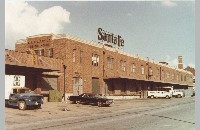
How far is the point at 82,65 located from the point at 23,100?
17.2m

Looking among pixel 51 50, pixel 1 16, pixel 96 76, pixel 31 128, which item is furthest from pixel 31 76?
pixel 1 16

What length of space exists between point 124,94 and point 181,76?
39.2 meters

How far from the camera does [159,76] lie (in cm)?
6888

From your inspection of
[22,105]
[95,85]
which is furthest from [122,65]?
[22,105]

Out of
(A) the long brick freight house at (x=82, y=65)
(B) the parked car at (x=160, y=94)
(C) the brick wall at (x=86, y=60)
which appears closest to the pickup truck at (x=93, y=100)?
(A) the long brick freight house at (x=82, y=65)

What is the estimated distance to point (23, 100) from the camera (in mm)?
23109

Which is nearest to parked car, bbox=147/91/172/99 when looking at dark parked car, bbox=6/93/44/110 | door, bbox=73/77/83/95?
door, bbox=73/77/83/95

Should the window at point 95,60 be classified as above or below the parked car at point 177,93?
above

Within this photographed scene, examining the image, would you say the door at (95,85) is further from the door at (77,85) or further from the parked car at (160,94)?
the parked car at (160,94)

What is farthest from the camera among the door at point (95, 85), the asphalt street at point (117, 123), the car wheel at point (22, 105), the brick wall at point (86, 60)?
the door at point (95, 85)

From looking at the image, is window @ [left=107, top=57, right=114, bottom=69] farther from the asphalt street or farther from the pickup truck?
the asphalt street

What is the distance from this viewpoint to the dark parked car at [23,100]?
23.0 m

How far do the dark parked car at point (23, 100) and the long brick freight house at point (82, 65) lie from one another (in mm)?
7399

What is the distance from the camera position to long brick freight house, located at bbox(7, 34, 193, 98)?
3574 centimetres
